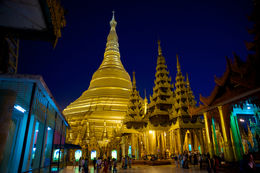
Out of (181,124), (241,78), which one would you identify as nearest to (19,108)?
(241,78)

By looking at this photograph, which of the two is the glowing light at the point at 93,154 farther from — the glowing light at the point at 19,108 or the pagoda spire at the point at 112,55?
the pagoda spire at the point at 112,55

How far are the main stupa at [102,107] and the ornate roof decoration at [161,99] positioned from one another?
6.70m

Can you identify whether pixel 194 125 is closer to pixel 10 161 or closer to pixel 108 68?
pixel 10 161

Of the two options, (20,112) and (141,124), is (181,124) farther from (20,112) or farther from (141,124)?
(20,112)

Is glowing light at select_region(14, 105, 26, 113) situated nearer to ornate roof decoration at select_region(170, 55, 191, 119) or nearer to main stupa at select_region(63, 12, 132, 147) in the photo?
Result: ornate roof decoration at select_region(170, 55, 191, 119)

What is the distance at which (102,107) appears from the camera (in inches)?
1182

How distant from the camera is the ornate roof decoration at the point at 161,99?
20891 mm

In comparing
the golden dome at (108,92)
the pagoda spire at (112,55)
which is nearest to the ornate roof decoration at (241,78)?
the golden dome at (108,92)

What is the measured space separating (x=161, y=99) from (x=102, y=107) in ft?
38.5

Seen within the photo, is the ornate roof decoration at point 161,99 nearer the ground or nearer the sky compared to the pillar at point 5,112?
nearer the sky

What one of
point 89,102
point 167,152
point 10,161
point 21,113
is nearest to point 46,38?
point 21,113

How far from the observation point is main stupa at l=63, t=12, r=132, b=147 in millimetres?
24047

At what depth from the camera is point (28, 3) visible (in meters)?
5.18

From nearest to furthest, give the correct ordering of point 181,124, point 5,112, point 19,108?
point 5,112
point 19,108
point 181,124
